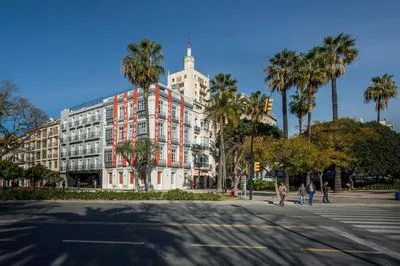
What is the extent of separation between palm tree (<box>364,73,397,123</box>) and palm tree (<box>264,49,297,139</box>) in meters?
17.4

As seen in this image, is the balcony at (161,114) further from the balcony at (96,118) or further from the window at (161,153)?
the balcony at (96,118)

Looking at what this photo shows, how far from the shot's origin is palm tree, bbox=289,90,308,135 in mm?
53947

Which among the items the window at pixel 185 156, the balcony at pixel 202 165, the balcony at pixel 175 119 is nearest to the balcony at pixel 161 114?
the balcony at pixel 175 119

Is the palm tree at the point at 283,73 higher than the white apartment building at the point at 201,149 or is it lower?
higher

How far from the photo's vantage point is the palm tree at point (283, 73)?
45844 mm

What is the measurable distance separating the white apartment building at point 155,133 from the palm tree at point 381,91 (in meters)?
28.0

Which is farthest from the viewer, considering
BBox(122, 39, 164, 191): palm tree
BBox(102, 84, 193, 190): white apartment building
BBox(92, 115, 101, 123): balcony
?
BBox(92, 115, 101, 123): balcony

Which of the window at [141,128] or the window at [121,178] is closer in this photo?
the window at [141,128]

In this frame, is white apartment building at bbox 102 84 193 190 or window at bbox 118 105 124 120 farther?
window at bbox 118 105 124 120

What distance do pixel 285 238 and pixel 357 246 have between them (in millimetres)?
2089

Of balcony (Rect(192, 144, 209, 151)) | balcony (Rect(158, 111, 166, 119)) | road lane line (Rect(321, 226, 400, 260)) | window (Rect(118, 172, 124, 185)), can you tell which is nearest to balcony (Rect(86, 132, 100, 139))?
window (Rect(118, 172, 124, 185))

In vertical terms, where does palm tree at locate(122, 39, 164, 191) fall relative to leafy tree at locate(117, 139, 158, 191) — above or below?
above

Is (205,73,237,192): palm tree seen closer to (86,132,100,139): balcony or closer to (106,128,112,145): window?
(106,128,112,145): window

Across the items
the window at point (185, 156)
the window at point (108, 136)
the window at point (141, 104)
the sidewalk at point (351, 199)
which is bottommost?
the sidewalk at point (351, 199)
